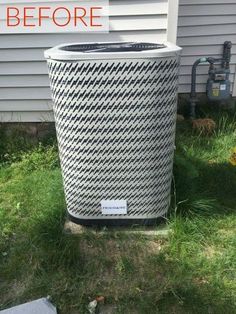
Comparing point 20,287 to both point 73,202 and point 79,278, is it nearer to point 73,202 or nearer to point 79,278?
point 79,278

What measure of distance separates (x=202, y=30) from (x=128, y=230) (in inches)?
121

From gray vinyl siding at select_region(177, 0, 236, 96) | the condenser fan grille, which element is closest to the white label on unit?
the condenser fan grille

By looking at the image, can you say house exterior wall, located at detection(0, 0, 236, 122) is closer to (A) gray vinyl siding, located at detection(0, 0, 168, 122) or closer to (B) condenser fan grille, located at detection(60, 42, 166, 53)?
(A) gray vinyl siding, located at detection(0, 0, 168, 122)

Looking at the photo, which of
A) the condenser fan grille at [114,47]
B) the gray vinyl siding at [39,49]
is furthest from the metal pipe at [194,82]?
the condenser fan grille at [114,47]

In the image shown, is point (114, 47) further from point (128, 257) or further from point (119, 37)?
point (128, 257)

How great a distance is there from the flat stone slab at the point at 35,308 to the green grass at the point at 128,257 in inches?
2.3

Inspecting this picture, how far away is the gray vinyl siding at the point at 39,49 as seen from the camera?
3.49 meters

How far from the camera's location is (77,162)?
2.47m

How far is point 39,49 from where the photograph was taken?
12.3 feet

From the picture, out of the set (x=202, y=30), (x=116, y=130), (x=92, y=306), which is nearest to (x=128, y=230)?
(x=92, y=306)

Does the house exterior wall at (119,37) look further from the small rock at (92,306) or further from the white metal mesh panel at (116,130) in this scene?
the small rock at (92,306)

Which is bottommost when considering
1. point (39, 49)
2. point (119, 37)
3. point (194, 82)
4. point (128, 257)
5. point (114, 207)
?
point (128, 257)

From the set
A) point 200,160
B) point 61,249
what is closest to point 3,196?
point 61,249

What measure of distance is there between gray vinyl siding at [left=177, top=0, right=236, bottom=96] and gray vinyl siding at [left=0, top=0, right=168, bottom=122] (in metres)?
1.35
